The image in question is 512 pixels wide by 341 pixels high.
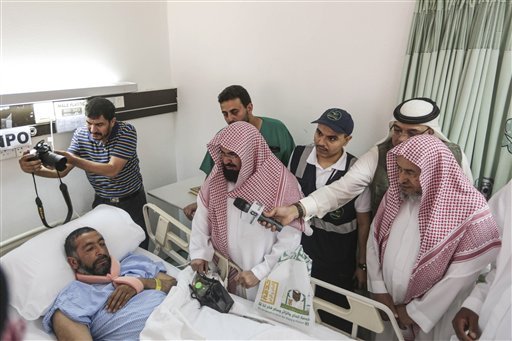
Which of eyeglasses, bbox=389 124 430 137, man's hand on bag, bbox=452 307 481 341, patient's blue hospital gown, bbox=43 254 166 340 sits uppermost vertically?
eyeglasses, bbox=389 124 430 137

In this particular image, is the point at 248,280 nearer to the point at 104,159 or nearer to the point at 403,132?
the point at 403,132

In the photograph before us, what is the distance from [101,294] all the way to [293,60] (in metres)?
1.85

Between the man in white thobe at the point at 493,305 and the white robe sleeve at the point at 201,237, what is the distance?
113 cm

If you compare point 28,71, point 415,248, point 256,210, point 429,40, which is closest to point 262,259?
point 256,210

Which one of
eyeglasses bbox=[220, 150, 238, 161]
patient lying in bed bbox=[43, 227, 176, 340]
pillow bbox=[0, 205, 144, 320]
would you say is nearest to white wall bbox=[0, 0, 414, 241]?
pillow bbox=[0, 205, 144, 320]

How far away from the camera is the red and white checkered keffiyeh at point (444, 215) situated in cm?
125

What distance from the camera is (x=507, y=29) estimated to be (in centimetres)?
157

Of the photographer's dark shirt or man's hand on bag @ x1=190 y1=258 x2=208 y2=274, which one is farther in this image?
the photographer's dark shirt

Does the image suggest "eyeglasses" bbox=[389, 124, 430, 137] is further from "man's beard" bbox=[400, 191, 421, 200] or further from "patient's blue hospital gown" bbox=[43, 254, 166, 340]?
"patient's blue hospital gown" bbox=[43, 254, 166, 340]

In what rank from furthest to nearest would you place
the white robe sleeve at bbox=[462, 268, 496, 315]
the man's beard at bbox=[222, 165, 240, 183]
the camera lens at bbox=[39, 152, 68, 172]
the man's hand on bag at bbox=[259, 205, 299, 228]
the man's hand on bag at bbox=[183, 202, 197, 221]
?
the man's hand on bag at bbox=[183, 202, 197, 221] → the camera lens at bbox=[39, 152, 68, 172] → the man's beard at bbox=[222, 165, 240, 183] → the man's hand on bag at bbox=[259, 205, 299, 228] → the white robe sleeve at bbox=[462, 268, 496, 315]

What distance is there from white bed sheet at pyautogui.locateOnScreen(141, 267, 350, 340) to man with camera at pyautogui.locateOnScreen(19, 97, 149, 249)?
0.86m

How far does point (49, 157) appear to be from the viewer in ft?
5.80

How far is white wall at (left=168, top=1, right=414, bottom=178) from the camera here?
199cm

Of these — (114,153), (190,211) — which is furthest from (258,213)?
(114,153)
